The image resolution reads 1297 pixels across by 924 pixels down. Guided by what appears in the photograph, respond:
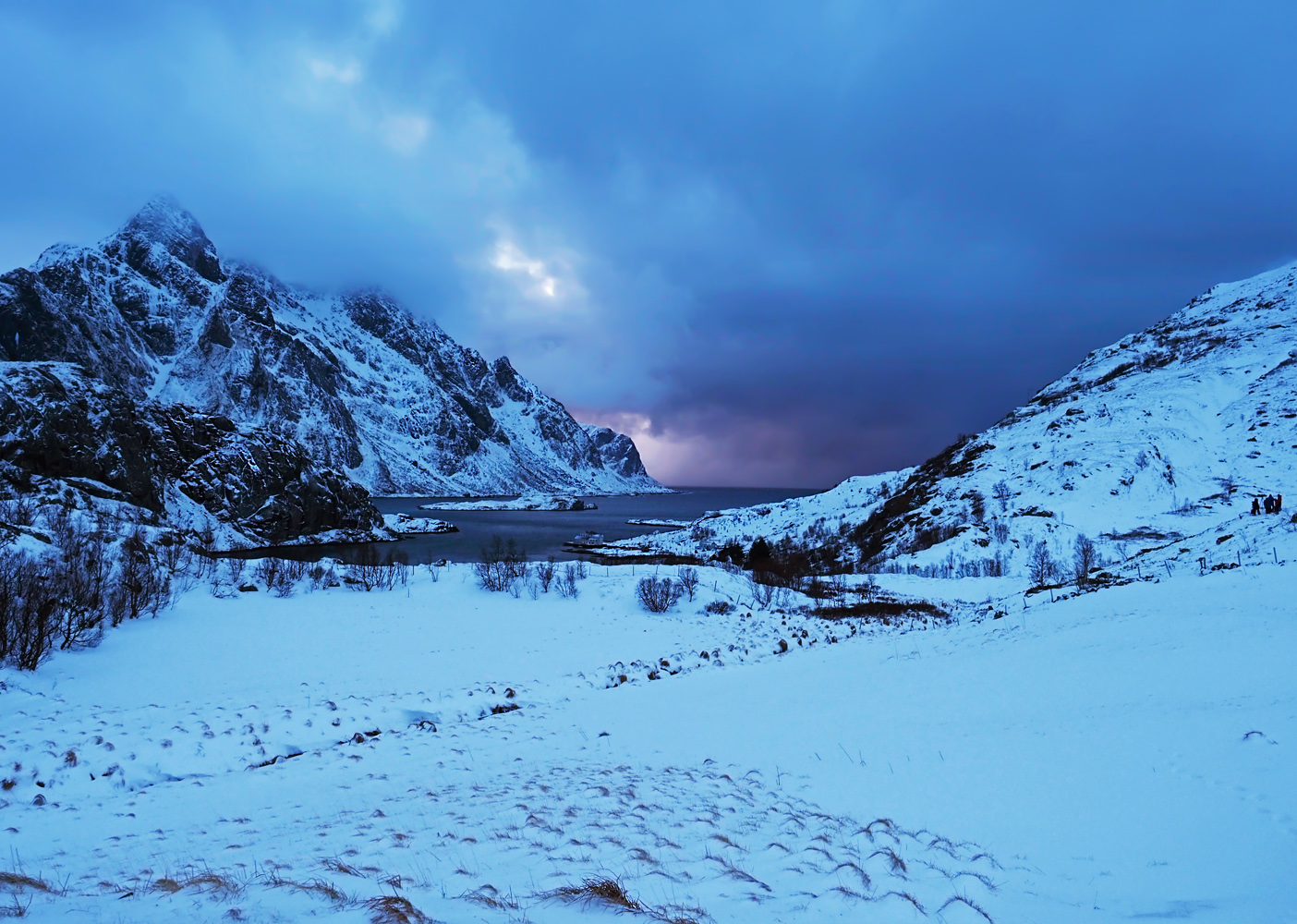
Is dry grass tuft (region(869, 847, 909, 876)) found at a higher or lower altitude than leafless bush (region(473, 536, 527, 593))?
lower

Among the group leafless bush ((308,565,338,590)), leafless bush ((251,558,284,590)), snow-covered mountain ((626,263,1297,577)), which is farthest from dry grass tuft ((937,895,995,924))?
leafless bush ((308,565,338,590))

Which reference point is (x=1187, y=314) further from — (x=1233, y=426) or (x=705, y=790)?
(x=705, y=790)

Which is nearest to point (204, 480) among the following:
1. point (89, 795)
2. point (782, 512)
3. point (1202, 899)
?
point (782, 512)

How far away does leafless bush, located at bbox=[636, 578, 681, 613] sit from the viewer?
74.8 ft

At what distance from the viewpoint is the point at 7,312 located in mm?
141875

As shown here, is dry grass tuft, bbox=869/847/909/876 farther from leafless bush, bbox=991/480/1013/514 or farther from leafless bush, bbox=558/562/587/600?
leafless bush, bbox=991/480/1013/514

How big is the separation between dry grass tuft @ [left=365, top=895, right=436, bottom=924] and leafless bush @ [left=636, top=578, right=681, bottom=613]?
65.6ft

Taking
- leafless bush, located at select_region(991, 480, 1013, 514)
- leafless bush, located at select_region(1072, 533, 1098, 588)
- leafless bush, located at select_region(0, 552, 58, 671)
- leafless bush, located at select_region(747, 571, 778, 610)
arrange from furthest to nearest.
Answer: leafless bush, located at select_region(991, 480, 1013, 514)
leafless bush, located at select_region(1072, 533, 1098, 588)
leafless bush, located at select_region(747, 571, 778, 610)
leafless bush, located at select_region(0, 552, 58, 671)

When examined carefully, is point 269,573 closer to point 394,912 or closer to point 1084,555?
point 394,912

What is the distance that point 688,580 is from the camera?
2453cm

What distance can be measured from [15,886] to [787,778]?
7.03 m

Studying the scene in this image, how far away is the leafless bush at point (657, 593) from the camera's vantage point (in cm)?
2281

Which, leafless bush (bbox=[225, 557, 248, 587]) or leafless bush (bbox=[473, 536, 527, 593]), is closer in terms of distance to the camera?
leafless bush (bbox=[225, 557, 248, 587])

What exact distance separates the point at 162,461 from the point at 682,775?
86997mm
